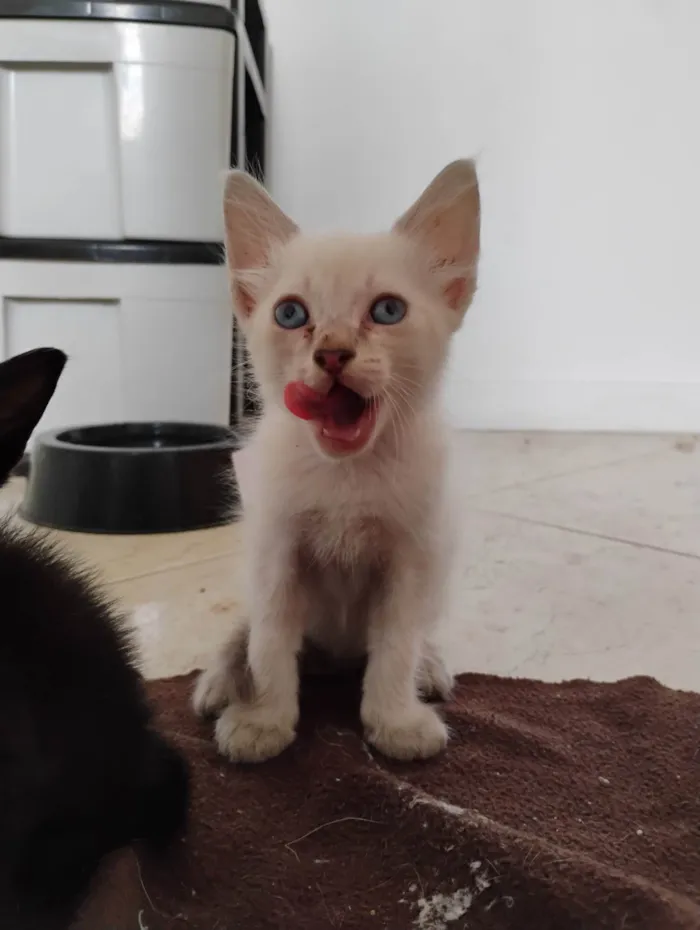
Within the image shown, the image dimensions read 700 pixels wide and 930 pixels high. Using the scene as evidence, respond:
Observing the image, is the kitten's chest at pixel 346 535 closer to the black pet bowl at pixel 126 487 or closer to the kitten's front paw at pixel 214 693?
the kitten's front paw at pixel 214 693

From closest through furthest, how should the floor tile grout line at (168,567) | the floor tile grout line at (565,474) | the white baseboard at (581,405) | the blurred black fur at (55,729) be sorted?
1. the blurred black fur at (55,729)
2. the floor tile grout line at (168,567)
3. the floor tile grout line at (565,474)
4. the white baseboard at (581,405)

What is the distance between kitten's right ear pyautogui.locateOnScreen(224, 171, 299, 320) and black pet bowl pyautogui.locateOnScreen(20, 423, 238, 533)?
25.4 inches

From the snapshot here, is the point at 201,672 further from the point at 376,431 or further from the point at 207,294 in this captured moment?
the point at 207,294

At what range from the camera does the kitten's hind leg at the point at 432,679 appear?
3.02 feet

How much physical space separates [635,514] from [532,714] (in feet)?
2.89

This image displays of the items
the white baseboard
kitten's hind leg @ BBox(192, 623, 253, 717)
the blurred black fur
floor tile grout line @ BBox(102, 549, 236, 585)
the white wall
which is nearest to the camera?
the blurred black fur

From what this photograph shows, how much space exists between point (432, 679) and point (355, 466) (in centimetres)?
27

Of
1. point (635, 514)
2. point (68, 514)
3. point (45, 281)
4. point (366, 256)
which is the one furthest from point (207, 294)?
point (366, 256)

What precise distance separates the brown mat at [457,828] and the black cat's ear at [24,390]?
0.32m

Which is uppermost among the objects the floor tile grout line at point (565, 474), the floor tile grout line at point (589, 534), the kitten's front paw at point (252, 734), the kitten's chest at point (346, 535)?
the kitten's chest at point (346, 535)

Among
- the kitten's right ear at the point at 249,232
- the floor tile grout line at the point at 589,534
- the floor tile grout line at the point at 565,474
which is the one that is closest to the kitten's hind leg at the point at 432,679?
the kitten's right ear at the point at 249,232

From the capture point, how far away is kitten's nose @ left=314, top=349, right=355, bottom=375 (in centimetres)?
67

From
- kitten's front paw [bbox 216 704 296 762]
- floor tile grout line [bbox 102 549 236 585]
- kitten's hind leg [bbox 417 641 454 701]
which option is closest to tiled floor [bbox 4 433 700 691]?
floor tile grout line [bbox 102 549 236 585]

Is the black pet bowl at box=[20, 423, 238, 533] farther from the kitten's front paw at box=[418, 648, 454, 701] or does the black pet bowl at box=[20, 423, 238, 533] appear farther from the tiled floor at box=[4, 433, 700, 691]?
the kitten's front paw at box=[418, 648, 454, 701]
